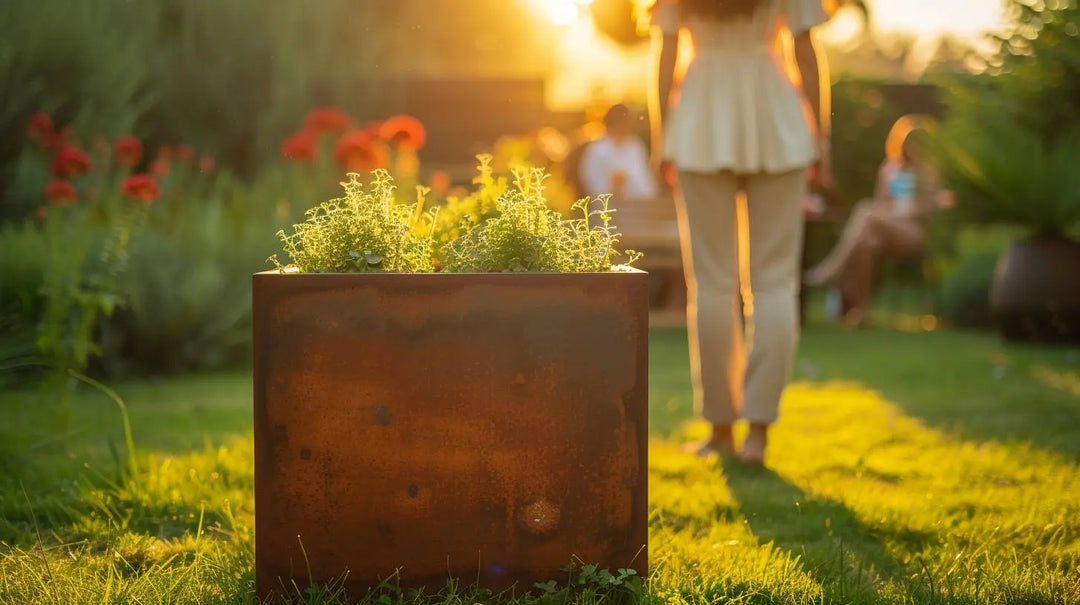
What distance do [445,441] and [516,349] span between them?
22 cm

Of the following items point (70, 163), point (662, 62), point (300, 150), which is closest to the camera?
point (662, 62)

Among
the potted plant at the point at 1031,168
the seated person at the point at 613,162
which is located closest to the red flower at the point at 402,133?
the seated person at the point at 613,162

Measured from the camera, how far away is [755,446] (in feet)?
12.6

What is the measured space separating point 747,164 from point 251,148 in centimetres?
852

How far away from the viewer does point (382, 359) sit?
2264mm

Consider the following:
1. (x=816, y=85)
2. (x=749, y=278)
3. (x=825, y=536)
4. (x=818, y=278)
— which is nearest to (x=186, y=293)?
(x=749, y=278)

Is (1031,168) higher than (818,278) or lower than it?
higher

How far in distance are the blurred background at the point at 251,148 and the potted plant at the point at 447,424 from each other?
173 cm

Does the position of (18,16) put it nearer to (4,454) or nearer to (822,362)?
(4,454)

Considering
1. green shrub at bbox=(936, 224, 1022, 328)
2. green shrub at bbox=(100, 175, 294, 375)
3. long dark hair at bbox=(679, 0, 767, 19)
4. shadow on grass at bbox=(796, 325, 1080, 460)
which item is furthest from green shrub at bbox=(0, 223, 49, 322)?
green shrub at bbox=(936, 224, 1022, 328)

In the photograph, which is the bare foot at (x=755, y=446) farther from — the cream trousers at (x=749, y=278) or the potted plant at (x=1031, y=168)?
the potted plant at (x=1031, y=168)

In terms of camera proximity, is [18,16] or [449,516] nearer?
[449,516]

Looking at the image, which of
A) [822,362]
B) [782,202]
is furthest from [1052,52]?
[782,202]

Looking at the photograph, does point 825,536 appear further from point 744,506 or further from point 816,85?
point 816,85
